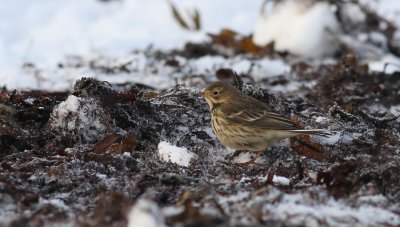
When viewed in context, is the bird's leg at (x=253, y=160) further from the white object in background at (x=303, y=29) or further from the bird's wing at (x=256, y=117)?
the white object in background at (x=303, y=29)

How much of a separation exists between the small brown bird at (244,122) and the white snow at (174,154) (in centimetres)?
50

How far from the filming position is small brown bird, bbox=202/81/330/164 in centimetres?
525

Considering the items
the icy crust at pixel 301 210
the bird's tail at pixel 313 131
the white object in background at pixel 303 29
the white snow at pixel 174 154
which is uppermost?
the white object in background at pixel 303 29

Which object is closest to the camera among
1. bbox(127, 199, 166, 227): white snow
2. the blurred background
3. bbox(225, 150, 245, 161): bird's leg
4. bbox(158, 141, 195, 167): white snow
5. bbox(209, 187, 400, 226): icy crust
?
bbox(127, 199, 166, 227): white snow

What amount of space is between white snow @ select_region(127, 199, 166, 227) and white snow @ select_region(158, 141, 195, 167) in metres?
1.63

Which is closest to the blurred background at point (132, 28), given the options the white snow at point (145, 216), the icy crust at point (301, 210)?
the icy crust at point (301, 210)

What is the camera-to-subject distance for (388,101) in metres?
7.46

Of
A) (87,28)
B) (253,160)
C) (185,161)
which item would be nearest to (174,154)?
(185,161)

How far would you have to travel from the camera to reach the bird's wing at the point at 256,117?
17.3ft

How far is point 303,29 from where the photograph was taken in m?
9.77

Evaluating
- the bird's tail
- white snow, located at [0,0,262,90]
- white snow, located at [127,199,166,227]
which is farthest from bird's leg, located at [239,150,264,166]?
white snow, located at [0,0,262,90]

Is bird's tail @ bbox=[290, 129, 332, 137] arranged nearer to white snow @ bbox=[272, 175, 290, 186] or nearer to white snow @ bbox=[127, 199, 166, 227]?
white snow @ bbox=[272, 175, 290, 186]

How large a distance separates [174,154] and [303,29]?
17.6ft

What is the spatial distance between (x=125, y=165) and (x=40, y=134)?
912mm
